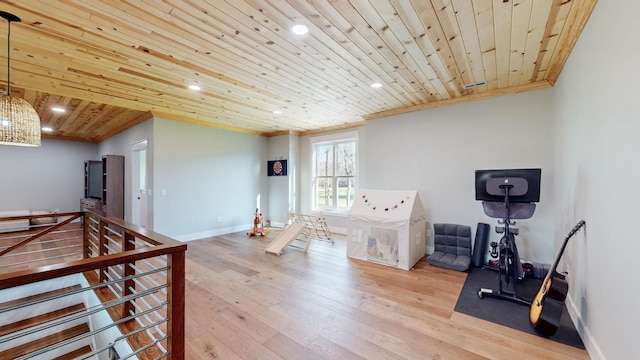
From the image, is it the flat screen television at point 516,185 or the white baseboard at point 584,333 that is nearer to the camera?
the white baseboard at point 584,333

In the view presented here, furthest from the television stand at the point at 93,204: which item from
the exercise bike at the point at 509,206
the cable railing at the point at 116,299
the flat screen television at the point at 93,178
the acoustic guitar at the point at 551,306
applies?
the acoustic guitar at the point at 551,306

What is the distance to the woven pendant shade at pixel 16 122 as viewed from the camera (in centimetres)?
216

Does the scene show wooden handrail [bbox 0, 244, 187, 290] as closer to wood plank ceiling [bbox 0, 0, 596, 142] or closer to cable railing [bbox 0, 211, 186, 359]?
cable railing [bbox 0, 211, 186, 359]

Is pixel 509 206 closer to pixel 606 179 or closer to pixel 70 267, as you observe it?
pixel 606 179

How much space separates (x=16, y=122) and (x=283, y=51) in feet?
7.78

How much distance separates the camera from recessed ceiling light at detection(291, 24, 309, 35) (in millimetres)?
2165

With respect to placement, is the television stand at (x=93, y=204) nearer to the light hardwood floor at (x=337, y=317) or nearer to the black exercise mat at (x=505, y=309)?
the light hardwood floor at (x=337, y=317)

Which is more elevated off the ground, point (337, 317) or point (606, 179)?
point (606, 179)

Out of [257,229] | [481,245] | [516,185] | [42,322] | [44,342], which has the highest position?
[516,185]

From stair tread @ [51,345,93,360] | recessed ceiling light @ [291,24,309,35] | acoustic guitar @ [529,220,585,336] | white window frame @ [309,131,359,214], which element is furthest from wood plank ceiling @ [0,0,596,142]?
stair tread @ [51,345,93,360]

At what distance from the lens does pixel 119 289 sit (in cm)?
249

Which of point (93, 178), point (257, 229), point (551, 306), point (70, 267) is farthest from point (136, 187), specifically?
point (551, 306)

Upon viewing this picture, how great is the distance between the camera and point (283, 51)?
2.58 metres

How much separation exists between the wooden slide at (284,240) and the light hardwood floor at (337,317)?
1.60 feet
